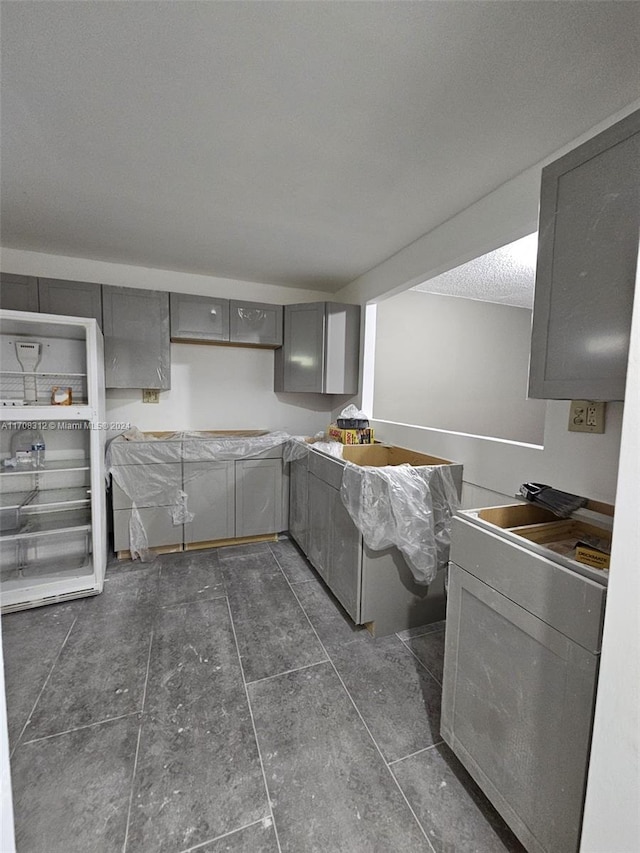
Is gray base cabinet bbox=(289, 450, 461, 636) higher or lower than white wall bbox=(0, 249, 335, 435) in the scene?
lower

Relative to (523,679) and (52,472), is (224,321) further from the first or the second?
(523,679)

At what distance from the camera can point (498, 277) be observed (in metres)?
2.96

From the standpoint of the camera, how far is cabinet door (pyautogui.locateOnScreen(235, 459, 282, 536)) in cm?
292

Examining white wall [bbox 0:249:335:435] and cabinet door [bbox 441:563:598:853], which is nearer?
cabinet door [bbox 441:563:598:853]

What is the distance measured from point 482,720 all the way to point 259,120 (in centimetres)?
221

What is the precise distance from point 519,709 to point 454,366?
10.9 feet

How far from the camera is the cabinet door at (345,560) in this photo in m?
1.90

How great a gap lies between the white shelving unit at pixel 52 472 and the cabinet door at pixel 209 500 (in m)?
0.59

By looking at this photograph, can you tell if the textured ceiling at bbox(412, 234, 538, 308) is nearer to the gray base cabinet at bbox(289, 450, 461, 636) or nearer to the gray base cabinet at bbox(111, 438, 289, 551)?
the gray base cabinet at bbox(289, 450, 461, 636)

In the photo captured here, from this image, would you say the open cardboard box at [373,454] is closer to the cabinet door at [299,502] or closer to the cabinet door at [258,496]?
the cabinet door at [299,502]

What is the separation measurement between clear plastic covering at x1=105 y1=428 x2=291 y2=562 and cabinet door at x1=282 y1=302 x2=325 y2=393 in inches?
30.5

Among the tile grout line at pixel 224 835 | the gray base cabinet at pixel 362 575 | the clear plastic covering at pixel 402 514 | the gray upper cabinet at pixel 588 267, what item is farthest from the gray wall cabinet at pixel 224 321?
the tile grout line at pixel 224 835

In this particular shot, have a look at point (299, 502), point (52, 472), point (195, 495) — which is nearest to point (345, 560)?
point (299, 502)

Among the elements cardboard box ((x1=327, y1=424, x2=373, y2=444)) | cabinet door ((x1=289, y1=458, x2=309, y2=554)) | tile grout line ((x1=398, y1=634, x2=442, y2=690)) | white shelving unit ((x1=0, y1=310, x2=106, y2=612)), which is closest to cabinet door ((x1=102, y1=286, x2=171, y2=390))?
white shelving unit ((x1=0, y1=310, x2=106, y2=612))
